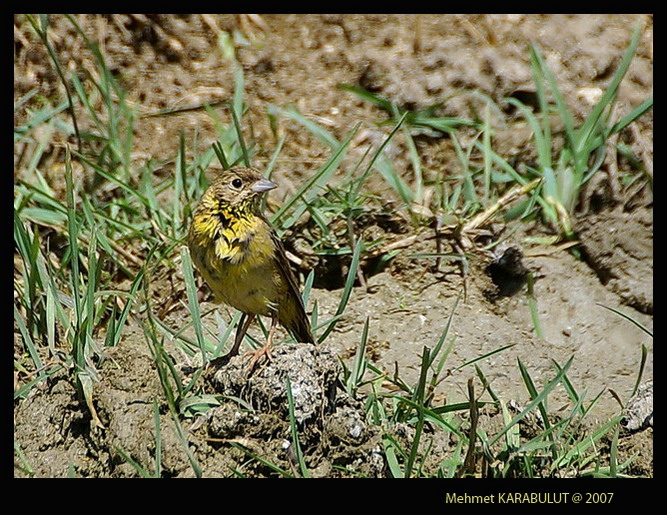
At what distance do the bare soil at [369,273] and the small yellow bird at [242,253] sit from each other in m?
0.40

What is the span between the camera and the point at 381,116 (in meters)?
6.86

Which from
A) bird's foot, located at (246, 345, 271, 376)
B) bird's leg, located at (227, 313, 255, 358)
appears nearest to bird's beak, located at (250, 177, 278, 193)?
bird's leg, located at (227, 313, 255, 358)

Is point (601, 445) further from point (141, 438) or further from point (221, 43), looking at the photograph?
point (221, 43)

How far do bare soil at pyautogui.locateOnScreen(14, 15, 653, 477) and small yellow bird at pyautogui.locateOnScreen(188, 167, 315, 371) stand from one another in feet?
1.30

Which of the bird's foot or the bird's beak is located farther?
the bird's beak

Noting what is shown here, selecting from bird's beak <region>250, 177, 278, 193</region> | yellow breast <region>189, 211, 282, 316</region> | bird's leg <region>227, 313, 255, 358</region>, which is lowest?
bird's leg <region>227, 313, 255, 358</region>

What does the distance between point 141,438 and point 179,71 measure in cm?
368

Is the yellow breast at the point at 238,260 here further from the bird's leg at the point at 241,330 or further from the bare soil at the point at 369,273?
the bare soil at the point at 369,273

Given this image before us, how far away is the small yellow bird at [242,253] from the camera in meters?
4.53

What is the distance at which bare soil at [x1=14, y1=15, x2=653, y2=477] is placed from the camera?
4.05 meters

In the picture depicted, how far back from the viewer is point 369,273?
5.77 meters

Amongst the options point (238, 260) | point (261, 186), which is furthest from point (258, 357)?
point (261, 186)

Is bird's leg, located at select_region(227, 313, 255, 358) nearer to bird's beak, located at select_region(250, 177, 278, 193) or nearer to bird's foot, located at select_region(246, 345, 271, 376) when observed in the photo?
bird's foot, located at select_region(246, 345, 271, 376)

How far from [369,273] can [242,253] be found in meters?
1.39
